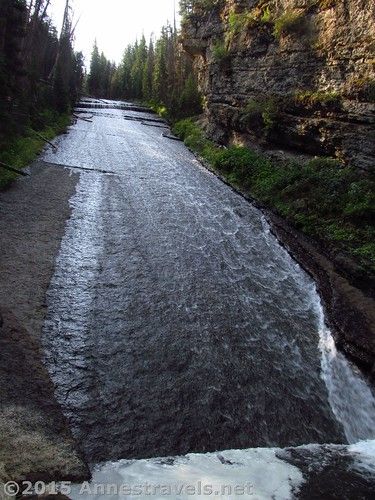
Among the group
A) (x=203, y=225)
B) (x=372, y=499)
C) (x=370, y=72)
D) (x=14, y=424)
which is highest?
(x=370, y=72)

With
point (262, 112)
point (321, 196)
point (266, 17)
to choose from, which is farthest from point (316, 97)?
Answer: point (266, 17)

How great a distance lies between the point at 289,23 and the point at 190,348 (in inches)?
660

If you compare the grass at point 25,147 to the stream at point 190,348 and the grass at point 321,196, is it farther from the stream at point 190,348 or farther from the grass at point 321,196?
the grass at point 321,196

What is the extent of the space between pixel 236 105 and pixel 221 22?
31.9 ft

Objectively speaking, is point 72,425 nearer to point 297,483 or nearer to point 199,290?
point 297,483

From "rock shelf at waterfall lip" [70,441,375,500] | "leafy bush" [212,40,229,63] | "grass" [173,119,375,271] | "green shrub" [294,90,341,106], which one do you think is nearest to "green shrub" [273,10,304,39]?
"green shrub" [294,90,341,106]

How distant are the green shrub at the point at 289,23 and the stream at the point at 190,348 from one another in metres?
10.6

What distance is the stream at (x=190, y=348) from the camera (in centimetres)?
560

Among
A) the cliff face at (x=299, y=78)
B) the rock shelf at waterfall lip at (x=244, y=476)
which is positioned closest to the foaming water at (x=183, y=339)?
the rock shelf at waterfall lip at (x=244, y=476)

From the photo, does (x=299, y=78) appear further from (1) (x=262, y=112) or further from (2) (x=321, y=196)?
(2) (x=321, y=196)

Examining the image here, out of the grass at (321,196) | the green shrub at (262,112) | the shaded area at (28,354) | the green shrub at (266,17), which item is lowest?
the shaded area at (28,354)

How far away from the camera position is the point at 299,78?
56.4ft

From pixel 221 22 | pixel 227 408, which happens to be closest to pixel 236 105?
pixel 221 22

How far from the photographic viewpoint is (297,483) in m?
4.93
